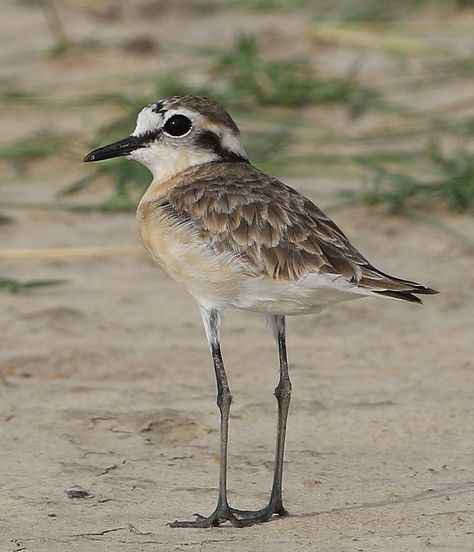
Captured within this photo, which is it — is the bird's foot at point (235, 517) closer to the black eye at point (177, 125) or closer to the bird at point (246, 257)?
the bird at point (246, 257)

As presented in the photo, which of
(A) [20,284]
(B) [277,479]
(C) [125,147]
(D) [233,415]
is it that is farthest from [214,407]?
(A) [20,284]

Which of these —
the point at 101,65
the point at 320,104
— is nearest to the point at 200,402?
the point at 320,104

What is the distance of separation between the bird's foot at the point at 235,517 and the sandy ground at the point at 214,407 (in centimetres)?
4

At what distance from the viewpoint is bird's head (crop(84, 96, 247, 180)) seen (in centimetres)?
514

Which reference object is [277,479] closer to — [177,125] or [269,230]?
[269,230]

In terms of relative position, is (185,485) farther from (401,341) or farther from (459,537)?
(401,341)

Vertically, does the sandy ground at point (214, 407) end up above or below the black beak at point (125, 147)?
below

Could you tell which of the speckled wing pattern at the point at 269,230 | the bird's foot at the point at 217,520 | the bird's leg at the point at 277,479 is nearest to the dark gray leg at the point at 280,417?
the bird's leg at the point at 277,479

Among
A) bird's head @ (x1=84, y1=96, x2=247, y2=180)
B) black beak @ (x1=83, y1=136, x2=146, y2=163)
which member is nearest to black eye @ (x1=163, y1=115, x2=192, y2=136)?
bird's head @ (x1=84, y1=96, x2=247, y2=180)

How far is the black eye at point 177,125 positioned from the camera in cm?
513

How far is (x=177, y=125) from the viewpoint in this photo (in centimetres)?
514

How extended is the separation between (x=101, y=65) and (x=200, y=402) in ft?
17.1

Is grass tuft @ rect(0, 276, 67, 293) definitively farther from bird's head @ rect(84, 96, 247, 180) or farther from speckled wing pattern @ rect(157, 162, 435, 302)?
speckled wing pattern @ rect(157, 162, 435, 302)

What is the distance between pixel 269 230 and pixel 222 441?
2.42ft
